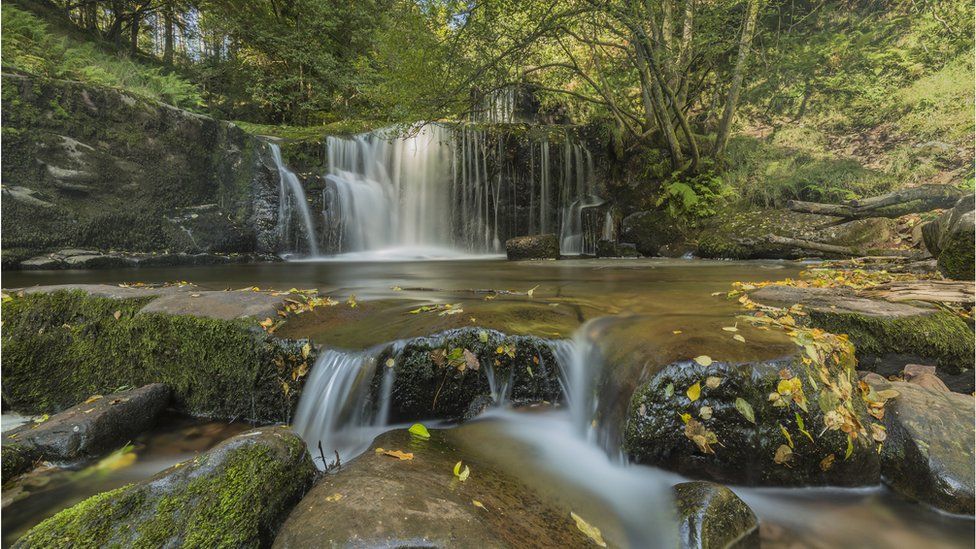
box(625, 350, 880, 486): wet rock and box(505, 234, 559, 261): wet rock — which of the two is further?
box(505, 234, 559, 261): wet rock

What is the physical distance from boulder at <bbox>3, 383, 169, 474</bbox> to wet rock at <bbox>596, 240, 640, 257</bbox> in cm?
1070

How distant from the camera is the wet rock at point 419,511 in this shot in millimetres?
1386

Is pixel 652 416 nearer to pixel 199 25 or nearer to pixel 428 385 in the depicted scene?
pixel 428 385

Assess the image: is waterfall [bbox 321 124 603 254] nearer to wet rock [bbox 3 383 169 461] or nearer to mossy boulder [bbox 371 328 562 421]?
wet rock [bbox 3 383 169 461]

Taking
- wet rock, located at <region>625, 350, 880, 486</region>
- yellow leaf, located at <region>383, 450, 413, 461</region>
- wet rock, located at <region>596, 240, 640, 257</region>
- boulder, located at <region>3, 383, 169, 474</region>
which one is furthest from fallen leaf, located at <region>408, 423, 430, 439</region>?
wet rock, located at <region>596, 240, 640, 257</region>

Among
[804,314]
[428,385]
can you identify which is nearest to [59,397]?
[428,385]

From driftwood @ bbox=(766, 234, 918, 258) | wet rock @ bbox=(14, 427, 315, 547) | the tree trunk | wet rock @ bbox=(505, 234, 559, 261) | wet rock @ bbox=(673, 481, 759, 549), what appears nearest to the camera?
wet rock @ bbox=(14, 427, 315, 547)

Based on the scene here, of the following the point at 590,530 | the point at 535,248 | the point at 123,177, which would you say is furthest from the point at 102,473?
the point at 123,177

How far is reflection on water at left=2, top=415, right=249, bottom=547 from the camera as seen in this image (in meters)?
2.17

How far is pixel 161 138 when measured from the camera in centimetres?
1046

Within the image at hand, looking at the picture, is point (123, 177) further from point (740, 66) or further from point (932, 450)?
point (740, 66)

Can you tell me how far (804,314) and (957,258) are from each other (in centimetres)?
244

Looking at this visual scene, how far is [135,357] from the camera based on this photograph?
3.57 metres

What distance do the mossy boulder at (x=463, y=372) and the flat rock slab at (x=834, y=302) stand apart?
2.24 m
